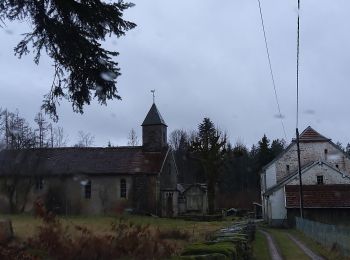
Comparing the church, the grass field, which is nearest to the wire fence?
the grass field

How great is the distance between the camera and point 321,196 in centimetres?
5034

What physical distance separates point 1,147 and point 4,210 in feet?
22.7

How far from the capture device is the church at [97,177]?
2032 inches

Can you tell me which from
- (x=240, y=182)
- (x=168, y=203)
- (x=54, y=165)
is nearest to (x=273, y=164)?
(x=168, y=203)

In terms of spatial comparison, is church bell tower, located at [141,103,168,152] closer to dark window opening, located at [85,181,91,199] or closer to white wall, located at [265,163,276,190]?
dark window opening, located at [85,181,91,199]

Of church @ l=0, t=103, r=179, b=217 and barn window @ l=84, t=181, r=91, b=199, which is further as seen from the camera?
barn window @ l=84, t=181, r=91, b=199

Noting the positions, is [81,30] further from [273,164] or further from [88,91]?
[273,164]

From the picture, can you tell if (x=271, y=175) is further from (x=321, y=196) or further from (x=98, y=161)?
(x=98, y=161)

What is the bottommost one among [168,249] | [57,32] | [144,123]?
[168,249]

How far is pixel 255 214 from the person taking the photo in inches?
3140

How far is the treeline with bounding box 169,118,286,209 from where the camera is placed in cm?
6700

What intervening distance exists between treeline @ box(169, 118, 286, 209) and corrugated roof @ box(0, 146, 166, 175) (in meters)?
7.29

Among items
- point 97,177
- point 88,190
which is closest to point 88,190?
point 88,190

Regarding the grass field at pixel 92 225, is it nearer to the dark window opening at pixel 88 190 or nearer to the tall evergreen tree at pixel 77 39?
the tall evergreen tree at pixel 77 39
